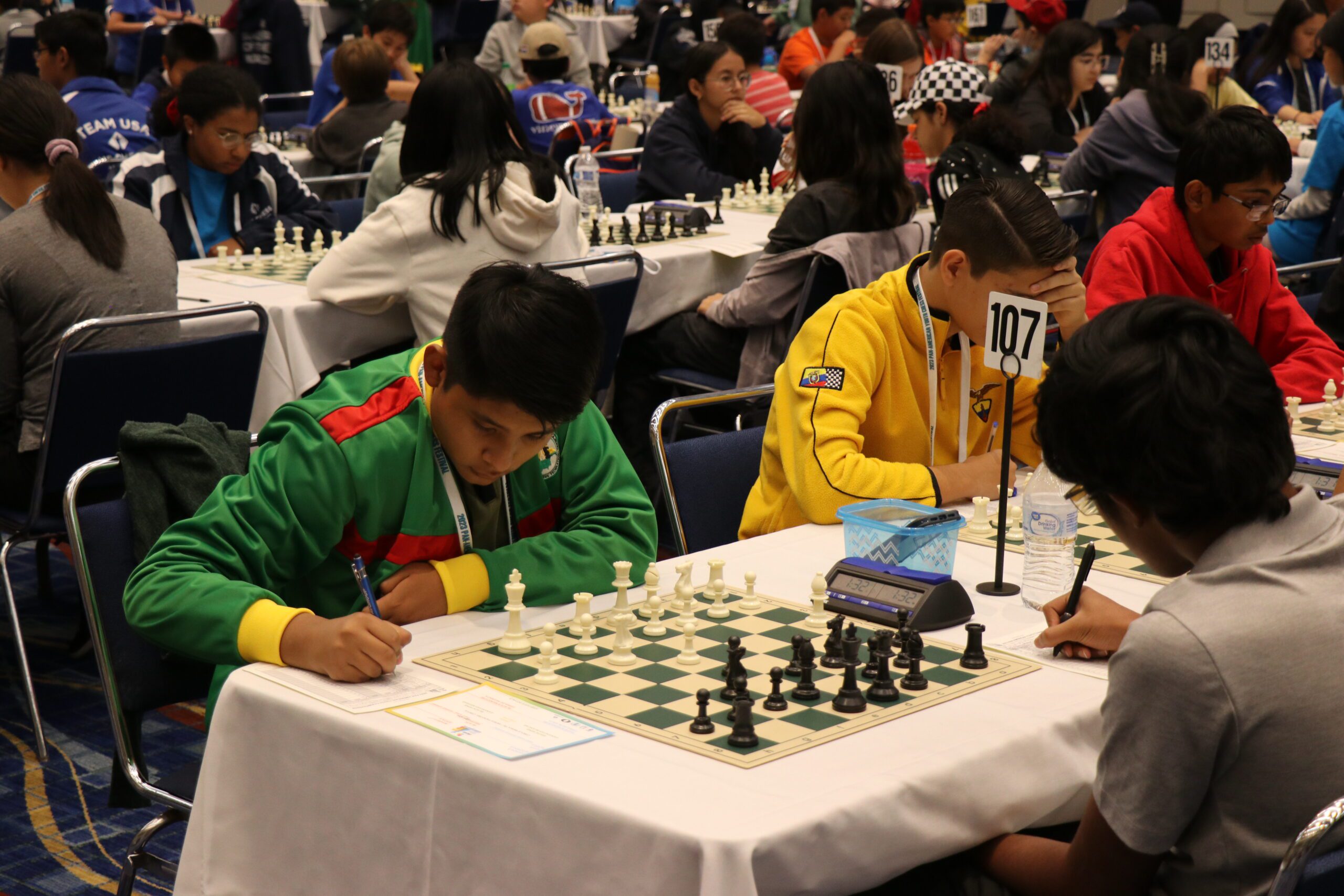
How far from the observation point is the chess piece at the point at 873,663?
166 cm

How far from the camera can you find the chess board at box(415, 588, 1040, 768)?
1527 mm

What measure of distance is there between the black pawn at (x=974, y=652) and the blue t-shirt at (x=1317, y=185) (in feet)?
13.7

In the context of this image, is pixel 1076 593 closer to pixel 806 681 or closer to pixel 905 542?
pixel 905 542

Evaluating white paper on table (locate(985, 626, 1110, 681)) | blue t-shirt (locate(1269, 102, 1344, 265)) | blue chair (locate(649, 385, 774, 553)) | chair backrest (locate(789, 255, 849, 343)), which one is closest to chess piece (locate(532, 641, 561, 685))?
white paper on table (locate(985, 626, 1110, 681))

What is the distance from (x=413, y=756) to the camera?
1.50 metres

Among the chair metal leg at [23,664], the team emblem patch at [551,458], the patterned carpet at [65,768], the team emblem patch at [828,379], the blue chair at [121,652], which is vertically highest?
the team emblem patch at [828,379]

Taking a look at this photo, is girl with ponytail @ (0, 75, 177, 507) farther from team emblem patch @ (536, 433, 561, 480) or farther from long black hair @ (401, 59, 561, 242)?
team emblem patch @ (536, 433, 561, 480)

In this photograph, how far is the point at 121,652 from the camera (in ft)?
6.57

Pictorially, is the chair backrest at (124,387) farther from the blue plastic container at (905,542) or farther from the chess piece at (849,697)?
the chess piece at (849,697)

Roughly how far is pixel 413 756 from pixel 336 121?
5.61 m

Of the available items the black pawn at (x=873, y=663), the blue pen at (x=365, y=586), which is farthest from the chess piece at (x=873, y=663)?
the blue pen at (x=365, y=586)

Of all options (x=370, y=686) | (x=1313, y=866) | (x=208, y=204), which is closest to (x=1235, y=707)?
Result: (x=1313, y=866)

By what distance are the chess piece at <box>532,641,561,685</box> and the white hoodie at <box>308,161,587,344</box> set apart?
2206 millimetres

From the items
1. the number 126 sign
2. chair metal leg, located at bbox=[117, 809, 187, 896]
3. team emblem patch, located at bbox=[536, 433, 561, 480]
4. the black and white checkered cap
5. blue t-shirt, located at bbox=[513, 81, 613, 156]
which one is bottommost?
chair metal leg, located at bbox=[117, 809, 187, 896]
